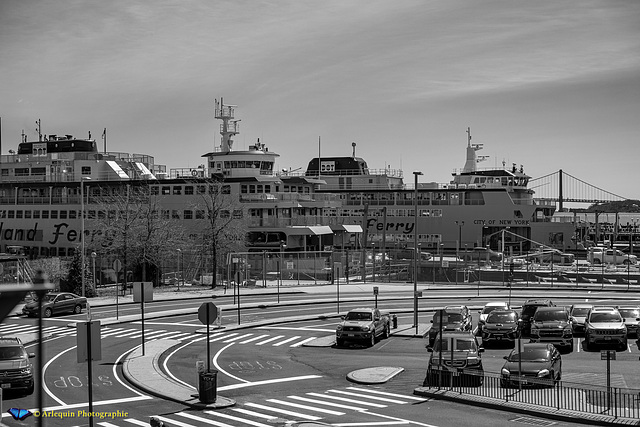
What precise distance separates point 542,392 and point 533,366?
2.00 m

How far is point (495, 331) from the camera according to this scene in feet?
105

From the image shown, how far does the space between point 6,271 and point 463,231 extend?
65.9 metres

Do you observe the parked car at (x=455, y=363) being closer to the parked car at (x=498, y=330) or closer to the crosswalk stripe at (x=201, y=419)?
the parked car at (x=498, y=330)

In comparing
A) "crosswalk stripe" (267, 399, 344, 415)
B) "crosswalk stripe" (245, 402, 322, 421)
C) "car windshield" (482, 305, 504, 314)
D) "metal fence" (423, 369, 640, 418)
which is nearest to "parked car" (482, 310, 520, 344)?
"car windshield" (482, 305, 504, 314)

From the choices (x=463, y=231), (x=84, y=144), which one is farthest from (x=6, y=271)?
(x=463, y=231)

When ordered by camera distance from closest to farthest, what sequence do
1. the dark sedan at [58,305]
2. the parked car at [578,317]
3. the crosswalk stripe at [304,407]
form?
the crosswalk stripe at [304,407] < the parked car at [578,317] < the dark sedan at [58,305]

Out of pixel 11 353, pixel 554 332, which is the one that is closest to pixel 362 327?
pixel 554 332

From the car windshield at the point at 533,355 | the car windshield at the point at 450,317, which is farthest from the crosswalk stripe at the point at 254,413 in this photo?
the car windshield at the point at 450,317

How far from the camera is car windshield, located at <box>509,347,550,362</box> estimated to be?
2377cm

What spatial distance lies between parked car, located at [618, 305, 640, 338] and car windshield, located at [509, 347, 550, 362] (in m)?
9.51

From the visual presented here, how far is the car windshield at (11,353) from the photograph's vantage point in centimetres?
2133

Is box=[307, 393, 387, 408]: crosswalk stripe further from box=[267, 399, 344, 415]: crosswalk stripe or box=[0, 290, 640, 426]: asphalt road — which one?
box=[267, 399, 344, 415]: crosswalk stripe

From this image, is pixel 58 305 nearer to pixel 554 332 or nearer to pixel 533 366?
pixel 554 332

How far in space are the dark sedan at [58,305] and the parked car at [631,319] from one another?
27311mm
